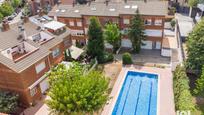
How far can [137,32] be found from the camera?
46.3 meters

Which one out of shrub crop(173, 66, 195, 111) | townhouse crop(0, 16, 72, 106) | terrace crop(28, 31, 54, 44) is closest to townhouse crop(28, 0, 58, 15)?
townhouse crop(0, 16, 72, 106)

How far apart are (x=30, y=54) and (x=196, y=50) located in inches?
1054

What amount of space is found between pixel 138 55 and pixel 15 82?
26.9 m

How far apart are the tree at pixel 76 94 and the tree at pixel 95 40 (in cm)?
1731

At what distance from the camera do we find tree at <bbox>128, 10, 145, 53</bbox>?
149 ft

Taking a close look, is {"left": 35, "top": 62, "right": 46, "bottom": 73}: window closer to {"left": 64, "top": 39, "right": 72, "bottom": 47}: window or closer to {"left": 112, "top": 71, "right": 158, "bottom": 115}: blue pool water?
{"left": 64, "top": 39, "right": 72, "bottom": 47}: window

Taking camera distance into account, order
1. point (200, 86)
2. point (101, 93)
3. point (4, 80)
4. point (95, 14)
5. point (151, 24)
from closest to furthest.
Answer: point (101, 93)
point (200, 86)
point (4, 80)
point (151, 24)
point (95, 14)

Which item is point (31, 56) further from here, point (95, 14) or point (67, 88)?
point (95, 14)

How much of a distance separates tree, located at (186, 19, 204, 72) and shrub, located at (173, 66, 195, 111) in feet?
A: 7.13

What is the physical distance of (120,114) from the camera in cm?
3144

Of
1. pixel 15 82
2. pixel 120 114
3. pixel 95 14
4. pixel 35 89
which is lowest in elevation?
pixel 120 114

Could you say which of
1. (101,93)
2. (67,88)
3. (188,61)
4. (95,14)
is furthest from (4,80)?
(188,61)

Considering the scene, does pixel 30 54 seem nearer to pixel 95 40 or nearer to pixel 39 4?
pixel 95 40

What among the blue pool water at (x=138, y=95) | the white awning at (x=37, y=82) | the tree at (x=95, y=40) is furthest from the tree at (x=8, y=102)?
the tree at (x=95, y=40)
